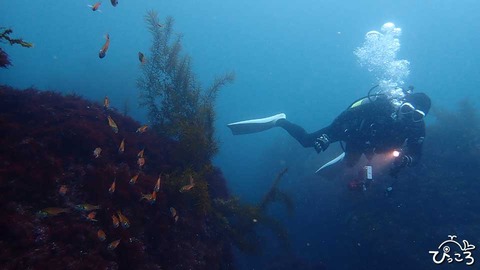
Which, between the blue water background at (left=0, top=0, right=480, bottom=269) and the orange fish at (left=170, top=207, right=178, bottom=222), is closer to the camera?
the orange fish at (left=170, top=207, right=178, bottom=222)

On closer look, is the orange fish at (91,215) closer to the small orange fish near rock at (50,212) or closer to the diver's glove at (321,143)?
the small orange fish near rock at (50,212)

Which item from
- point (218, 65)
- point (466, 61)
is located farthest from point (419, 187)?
point (466, 61)

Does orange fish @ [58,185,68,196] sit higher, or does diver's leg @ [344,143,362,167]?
diver's leg @ [344,143,362,167]

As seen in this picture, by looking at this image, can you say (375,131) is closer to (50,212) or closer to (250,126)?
(250,126)

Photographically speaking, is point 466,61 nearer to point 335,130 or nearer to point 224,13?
point 224,13

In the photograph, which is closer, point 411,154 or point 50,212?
point 50,212

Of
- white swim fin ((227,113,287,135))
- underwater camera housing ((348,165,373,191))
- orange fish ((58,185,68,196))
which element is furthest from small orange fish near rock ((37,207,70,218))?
white swim fin ((227,113,287,135))

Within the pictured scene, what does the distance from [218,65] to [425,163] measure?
7825 centimetres

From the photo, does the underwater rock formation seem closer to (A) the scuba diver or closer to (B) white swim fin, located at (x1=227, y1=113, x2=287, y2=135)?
(B) white swim fin, located at (x1=227, y1=113, x2=287, y2=135)

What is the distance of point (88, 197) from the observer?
496cm

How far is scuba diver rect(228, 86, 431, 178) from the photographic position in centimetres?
696

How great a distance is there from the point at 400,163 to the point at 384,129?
946 mm

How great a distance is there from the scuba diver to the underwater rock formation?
4.12 m

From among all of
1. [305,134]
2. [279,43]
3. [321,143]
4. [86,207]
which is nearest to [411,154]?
[321,143]
